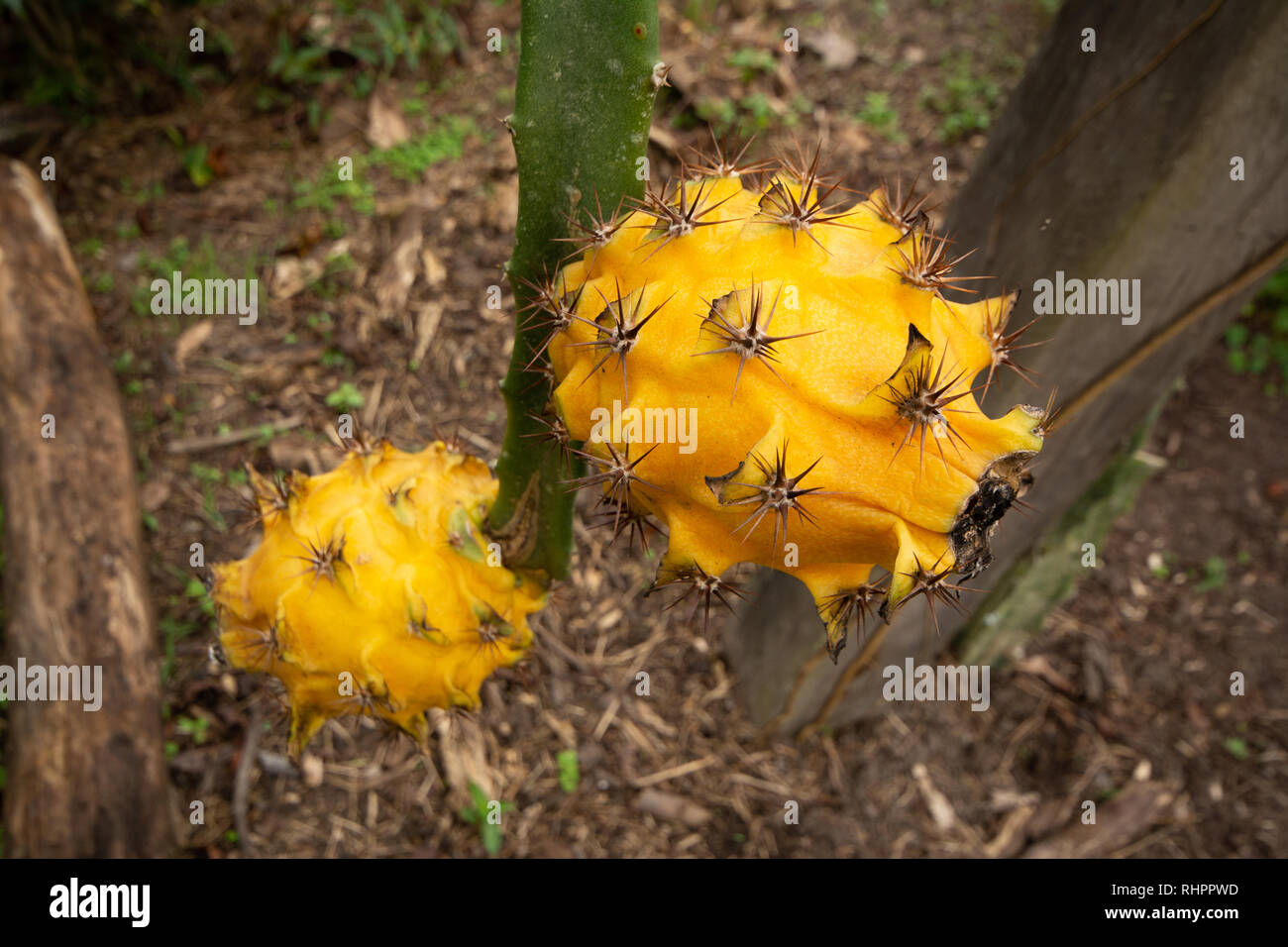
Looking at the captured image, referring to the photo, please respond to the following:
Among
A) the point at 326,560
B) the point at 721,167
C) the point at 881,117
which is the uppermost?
the point at 881,117

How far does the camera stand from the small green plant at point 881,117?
4293 mm

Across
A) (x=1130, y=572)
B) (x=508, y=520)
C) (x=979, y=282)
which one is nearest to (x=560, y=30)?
(x=508, y=520)

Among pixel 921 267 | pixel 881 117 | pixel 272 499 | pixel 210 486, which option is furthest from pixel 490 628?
pixel 881 117

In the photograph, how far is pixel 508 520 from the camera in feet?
5.28

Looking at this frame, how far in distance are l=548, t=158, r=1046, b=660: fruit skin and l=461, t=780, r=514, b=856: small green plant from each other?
208 cm

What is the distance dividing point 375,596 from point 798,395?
86cm

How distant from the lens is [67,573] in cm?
299

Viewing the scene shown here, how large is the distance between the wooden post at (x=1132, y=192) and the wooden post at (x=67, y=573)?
9.00ft

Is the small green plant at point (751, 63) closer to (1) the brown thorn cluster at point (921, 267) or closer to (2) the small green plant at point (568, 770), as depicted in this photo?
(2) the small green plant at point (568, 770)

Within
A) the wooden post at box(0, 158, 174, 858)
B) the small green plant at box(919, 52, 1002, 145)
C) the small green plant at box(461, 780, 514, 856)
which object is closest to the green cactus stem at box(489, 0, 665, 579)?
the small green plant at box(461, 780, 514, 856)

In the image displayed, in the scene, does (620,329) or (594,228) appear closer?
(620,329)

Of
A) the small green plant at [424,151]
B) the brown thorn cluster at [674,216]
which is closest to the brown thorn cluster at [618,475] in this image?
the brown thorn cluster at [674,216]

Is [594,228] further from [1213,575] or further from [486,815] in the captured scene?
[1213,575]

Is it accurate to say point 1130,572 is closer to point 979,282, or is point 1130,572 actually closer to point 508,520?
point 979,282
